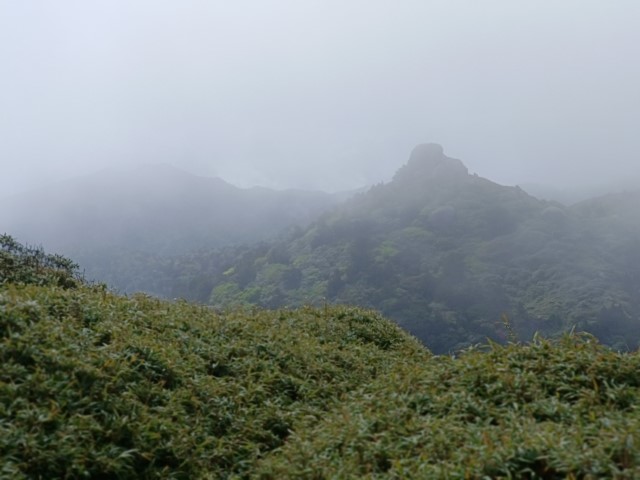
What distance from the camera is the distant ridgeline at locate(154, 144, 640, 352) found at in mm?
78500

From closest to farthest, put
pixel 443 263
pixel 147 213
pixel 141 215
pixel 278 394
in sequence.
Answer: pixel 278 394
pixel 443 263
pixel 141 215
pixel 147 213

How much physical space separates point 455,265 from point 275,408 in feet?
320

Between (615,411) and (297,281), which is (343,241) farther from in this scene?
(615,411)

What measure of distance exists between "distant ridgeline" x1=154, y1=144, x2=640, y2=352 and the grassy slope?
212 feet

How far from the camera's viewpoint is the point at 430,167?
146 metres

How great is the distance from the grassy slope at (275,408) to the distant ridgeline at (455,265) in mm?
64618

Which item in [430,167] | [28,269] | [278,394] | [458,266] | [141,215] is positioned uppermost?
[430,167]

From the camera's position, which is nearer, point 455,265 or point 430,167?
point 455,265

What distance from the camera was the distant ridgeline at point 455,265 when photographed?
78500 millimetres

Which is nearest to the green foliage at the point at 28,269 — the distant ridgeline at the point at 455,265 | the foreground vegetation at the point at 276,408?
the foreground vegetation at the point at 276,408

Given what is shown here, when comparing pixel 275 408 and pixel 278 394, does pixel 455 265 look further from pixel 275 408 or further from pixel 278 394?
pixel 275 408

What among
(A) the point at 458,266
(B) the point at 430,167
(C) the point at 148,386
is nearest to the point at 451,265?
(A) the point at 458,266

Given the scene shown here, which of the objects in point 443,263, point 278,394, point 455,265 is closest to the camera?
point 278,394

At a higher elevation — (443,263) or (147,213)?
(443,263)
